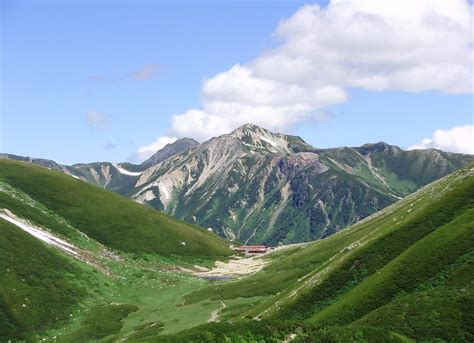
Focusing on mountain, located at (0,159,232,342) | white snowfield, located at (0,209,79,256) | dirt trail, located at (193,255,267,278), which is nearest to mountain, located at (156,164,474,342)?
mountain, located at (0,159,232,342)

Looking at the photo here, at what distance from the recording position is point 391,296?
4656 cm

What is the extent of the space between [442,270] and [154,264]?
8705 cm

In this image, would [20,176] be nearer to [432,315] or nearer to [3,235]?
[3,235]

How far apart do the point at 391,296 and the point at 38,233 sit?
262 ft

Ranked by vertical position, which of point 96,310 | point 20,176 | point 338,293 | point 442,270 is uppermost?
point 20,176

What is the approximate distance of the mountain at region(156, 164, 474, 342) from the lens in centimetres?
3597

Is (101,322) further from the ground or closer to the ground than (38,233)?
closer to the ground

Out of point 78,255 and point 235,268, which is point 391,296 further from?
point 235,268

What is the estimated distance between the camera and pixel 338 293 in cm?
5638

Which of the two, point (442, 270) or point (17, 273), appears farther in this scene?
point (17, 273)

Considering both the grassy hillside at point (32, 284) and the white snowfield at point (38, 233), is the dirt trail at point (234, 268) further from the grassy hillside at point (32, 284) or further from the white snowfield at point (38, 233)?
the grassy hillside at point (32, 284)

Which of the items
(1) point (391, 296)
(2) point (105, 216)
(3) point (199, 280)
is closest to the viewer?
(1) point (391, 296)

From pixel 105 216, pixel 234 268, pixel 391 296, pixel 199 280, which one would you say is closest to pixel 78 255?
pixel 199 280

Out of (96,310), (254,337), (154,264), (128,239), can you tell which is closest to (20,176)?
(128,239)
